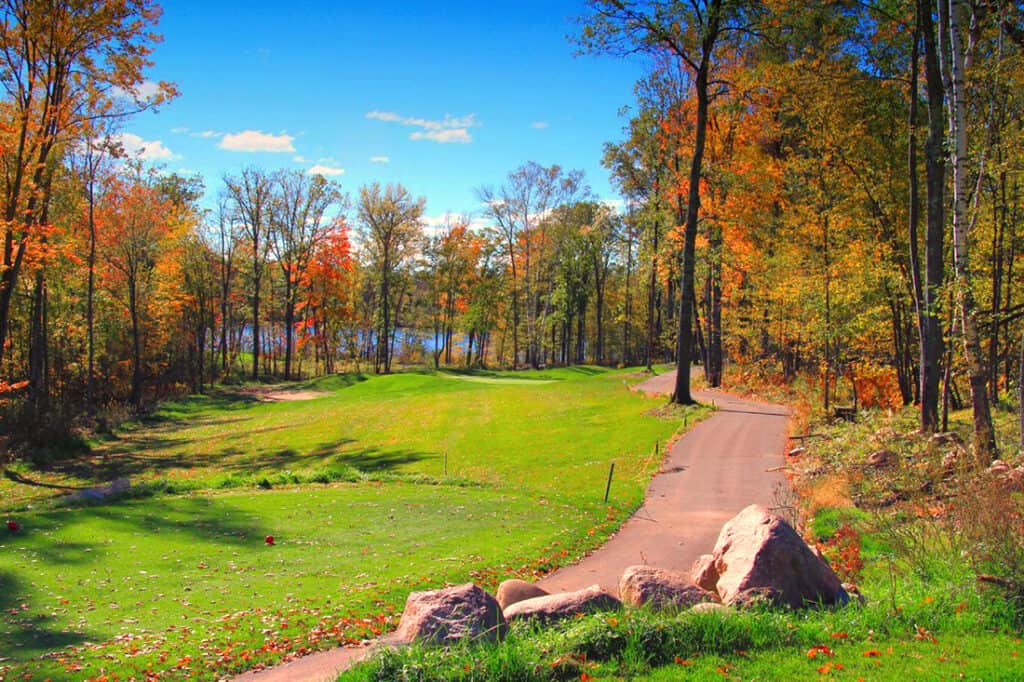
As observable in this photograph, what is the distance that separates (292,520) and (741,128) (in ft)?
89.3

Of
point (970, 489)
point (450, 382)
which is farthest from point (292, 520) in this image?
point (450, 382)

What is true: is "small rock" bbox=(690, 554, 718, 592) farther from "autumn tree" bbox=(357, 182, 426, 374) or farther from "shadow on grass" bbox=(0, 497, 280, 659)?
"autumn tree" bbox=(357, 182, 426, 374)

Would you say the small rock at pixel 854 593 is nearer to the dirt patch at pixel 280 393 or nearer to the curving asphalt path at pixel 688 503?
the curving asphalt path at pixel 688 503

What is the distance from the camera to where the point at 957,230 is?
1216 cm

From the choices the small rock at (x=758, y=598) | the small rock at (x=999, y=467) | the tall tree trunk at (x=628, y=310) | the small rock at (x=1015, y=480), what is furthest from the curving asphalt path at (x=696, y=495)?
the tall tree trunk at (x=628, y=310)

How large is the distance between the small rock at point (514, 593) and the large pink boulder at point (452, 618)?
2.84 feet

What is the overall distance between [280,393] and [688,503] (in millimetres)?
39292

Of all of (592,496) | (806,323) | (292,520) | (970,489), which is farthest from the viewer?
(806,323)

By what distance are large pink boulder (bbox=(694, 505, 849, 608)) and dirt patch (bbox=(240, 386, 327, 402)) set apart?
132 ft

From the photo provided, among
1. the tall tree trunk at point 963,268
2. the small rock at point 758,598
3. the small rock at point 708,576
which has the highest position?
the tall tree trunk at point 963,268

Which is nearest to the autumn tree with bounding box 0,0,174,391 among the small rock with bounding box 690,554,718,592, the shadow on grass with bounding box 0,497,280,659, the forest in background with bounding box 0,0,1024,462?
the forest in background with bounding box 0,0,1024,462

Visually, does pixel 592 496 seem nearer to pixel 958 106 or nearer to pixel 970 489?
pixel 970 489

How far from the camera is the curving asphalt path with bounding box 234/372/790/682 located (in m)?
7.47

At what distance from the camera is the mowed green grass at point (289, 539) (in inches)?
298
